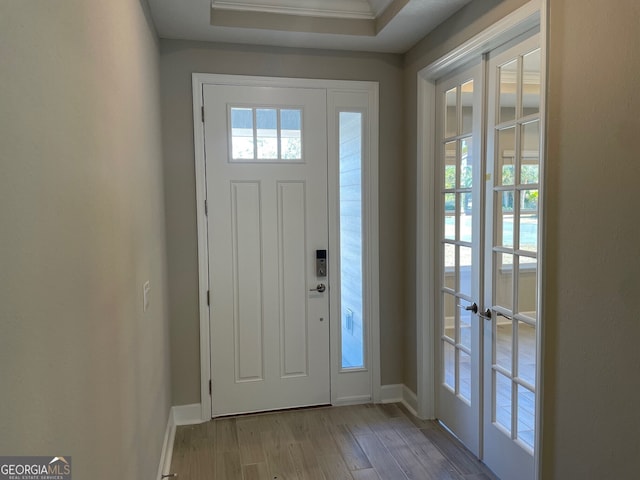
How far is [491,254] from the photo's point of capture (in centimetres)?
242

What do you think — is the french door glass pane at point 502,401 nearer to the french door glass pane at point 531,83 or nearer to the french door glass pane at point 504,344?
the french door glass pane at point 504,344

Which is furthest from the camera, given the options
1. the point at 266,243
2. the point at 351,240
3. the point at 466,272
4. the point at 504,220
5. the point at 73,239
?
the point at 351,240

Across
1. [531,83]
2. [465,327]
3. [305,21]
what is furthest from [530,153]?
[305,21]

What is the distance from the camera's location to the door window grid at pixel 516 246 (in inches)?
82.7

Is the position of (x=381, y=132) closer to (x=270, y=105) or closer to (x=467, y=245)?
(x=270, y=105)

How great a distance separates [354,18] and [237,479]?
9.33ft

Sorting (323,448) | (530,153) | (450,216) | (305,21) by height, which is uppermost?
(305,21)

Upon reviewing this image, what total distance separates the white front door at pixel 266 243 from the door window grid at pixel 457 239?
0.84 meters

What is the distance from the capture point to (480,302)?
99.4 inches

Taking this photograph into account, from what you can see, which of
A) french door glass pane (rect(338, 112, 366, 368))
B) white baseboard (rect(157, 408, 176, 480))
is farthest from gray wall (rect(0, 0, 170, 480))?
french door glass pane (rect(338, 112, 366, 368))

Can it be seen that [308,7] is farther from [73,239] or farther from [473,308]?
[73,239]

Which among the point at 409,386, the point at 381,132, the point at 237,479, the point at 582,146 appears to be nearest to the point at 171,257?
the point at 237,479

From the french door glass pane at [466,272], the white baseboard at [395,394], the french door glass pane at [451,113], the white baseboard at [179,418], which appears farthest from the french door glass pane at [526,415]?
the white baseboard at [179,418]

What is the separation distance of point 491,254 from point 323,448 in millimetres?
1536
